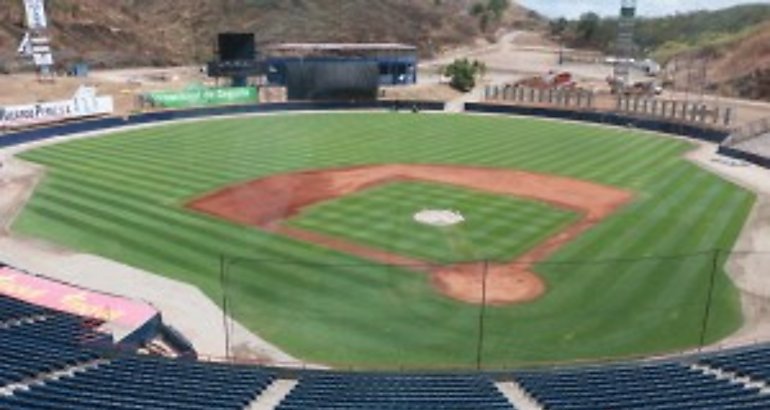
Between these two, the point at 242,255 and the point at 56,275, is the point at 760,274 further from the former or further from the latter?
the point at 56,275

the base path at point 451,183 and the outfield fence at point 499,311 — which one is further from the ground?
the base path at point 451,183

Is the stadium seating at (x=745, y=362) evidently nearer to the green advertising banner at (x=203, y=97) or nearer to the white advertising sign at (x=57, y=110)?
the white advertising sign at (x=57, y=110)

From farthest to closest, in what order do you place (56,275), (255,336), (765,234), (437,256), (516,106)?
1. (516,106)
2. (765,234)
3. (437,256)
4. (56,275)
5. (255,336)

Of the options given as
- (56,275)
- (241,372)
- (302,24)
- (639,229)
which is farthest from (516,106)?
(302,24)

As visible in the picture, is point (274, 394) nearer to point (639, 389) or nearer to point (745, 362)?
point (639, 389)

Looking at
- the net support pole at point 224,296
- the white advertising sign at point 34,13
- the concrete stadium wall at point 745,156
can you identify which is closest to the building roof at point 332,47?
the white advertising sign at point 34,13

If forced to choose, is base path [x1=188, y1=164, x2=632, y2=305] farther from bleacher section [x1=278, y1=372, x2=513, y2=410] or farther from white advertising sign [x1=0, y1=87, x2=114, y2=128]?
white advertising sign [x1=0, y1=87, x2=114, y2=128]

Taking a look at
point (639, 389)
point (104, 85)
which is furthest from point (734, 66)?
point (639, 389)
